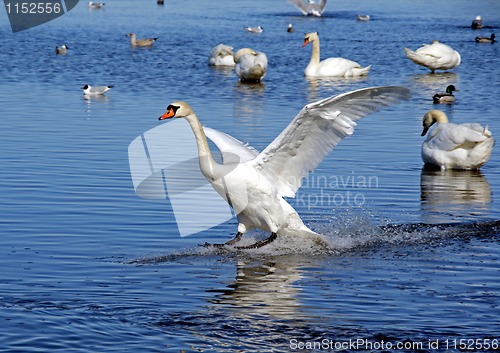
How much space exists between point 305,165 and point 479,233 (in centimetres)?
194

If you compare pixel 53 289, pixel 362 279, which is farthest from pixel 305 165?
pixel 53 289

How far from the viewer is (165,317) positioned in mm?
7602

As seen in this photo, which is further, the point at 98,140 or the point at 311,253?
the point at 98,140

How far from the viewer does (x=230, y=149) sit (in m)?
10.6

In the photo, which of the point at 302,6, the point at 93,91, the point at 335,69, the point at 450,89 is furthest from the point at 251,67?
the point at 302,6

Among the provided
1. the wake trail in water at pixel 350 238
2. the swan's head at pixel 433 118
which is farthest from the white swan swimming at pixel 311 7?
the wake trail in water at pixel 350 238

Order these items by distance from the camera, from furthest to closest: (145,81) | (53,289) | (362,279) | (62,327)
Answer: (145,81) < (362,279) < (53,289) < (62,327)

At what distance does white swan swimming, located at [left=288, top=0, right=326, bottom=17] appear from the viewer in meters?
46.3

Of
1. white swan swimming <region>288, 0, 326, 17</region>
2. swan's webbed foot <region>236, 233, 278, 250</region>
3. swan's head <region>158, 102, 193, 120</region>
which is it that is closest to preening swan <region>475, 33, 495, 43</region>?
white swan swimming <region>288, 0, 326, 17</region>

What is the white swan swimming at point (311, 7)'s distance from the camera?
46.3 meters

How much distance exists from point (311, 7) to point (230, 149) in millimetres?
36544

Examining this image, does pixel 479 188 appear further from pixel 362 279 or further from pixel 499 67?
pixel 499 67

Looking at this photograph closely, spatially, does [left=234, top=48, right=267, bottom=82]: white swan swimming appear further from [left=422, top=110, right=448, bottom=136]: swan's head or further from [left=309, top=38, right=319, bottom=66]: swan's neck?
[left=422, top=110, right=448, bottom=136]: swan's head

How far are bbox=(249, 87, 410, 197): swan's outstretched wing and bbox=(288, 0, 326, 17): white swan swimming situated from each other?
36622mm
